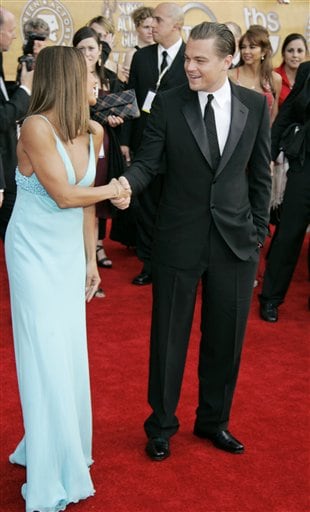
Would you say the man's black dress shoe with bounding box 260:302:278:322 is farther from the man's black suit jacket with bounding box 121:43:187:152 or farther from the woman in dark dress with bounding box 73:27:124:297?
the man's black suit jacket with bounding box 121:43:187:152

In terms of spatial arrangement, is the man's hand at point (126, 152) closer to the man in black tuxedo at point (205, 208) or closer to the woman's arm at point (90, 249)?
the man in black tuxedo at point (205, 208)

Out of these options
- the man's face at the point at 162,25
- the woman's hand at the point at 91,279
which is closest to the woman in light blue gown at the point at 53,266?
the woman's hand at the point at 91,279

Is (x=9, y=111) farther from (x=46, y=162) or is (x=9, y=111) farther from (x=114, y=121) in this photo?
(x=46, y=162)

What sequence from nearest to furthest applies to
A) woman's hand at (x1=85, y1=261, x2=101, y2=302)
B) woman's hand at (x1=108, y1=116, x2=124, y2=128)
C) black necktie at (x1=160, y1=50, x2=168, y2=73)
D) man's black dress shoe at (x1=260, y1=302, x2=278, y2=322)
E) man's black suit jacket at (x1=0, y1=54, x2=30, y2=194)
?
woman's hand at (x1=85, y1=261, x2=101, y2=302)
man's black suit jacket at (x1=0, y1=54, x2=30, y2=194)
man's black dress shoe at (x1=260, y1=302, x2=278, y2=322)
woman's hand at (x1=108, y1=116, x2=124, y2=128)
black necktie at (x1=160, y1=50, x2=168, y2=73)

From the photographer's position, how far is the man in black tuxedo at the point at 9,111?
14.6ft

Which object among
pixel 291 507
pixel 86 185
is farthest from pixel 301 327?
pixel 86 185

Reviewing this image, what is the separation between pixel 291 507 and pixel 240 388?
1.06 metres

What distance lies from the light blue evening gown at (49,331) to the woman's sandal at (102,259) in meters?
3.08

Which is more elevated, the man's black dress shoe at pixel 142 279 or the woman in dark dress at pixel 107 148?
the woman in dark dress at pixel 107 148

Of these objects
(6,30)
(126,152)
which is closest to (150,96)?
(126,152)

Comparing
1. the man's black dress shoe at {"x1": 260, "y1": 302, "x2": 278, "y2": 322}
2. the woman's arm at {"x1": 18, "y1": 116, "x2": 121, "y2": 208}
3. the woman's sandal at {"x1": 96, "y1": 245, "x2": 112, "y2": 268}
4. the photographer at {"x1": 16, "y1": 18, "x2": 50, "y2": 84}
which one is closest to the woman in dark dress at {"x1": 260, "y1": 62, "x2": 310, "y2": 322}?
the man's black dress shoe at {"x1": 260, "y1": 302, "x2": 278, "y2": 322}

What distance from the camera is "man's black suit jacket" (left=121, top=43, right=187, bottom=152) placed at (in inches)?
206

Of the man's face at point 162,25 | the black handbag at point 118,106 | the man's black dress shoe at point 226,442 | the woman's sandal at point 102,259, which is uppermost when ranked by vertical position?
the man's face at point 162,25

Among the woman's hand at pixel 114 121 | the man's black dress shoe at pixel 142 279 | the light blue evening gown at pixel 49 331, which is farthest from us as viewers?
the man's black dress shoe at pixel 142 279
